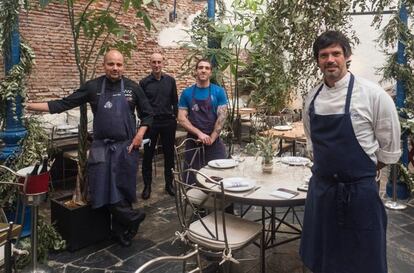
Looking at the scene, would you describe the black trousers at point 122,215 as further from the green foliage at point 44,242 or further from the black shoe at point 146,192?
the black shoe at point 146,192

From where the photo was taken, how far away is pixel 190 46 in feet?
15.4

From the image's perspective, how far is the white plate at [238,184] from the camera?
9.04 feet

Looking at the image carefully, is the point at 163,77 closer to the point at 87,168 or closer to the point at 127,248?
the point at 87,168

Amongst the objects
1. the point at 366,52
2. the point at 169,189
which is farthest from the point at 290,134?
the point at 366,52

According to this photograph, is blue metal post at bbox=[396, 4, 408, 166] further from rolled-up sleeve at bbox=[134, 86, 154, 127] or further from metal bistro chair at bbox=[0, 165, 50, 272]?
metal bistro chair at bbox=[0, 165, 50, 272]

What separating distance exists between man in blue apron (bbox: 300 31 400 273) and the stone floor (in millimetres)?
1149

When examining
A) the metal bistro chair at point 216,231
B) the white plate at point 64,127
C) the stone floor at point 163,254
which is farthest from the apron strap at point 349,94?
the white plate at point 64,127

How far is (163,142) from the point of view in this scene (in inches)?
207

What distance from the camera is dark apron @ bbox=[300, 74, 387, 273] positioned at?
7.04 feet

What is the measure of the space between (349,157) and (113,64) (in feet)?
7.47

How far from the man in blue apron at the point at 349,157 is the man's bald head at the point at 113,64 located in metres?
1.93

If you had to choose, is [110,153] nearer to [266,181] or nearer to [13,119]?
[13,119]

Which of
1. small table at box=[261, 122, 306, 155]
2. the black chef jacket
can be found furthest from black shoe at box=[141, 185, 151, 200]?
small table at box=[261, 122, 306, 155]

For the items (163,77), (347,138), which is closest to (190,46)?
(163,77)
